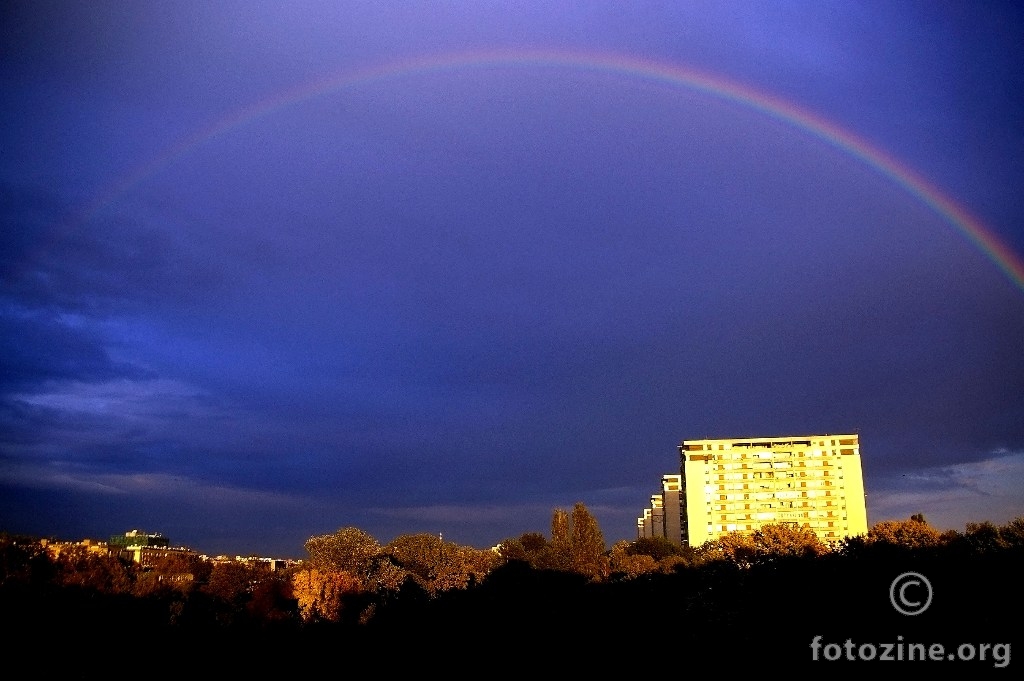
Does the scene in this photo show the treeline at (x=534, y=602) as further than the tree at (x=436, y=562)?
No

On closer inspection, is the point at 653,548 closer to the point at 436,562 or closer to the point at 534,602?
the point at 436,562

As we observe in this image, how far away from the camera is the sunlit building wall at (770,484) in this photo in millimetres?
147750

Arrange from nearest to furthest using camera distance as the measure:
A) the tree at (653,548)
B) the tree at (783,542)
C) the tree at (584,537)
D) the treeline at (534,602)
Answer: the treeline at (534,602)
the tree at (783,542)
the tree at (584,537)
the tree at (653,548)

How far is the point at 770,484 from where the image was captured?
151250 mm

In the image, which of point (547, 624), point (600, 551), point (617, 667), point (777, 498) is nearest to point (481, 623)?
point (547, 624)

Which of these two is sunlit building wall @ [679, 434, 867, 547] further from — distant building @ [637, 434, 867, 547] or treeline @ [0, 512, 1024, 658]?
treeline @ [0, 512, 1024, 658]

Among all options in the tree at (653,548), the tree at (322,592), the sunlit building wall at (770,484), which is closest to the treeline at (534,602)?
the tree at (322,592)

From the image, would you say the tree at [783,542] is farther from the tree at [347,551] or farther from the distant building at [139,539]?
the distant building at [139,539]

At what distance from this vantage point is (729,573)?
44250 millimetres

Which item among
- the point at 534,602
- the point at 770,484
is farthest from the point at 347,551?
the point at 770,484

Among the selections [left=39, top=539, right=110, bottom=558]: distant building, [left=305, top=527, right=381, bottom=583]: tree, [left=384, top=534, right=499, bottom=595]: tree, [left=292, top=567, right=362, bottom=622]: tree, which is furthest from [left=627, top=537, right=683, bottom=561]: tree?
[left=39, top=539, right=110, bottom=558]: distant building

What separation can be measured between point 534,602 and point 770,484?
109273 millimetres

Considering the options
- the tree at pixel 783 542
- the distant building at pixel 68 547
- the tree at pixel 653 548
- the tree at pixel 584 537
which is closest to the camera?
the distant building at pixel 68 547

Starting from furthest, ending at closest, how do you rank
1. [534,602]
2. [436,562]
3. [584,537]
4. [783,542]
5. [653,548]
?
[653,548]
[584,537]
[436,562]
[783,542]
[534,602]
